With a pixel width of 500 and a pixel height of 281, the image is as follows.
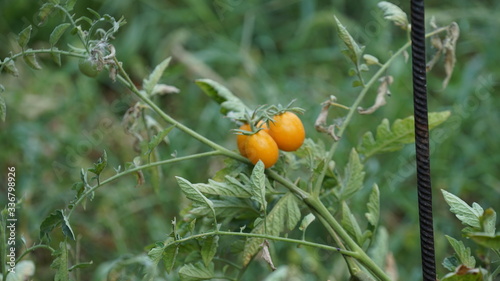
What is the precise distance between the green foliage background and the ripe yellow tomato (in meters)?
0.65

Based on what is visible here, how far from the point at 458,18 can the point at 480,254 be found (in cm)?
184

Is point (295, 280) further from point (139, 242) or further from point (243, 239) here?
point (139, 242)

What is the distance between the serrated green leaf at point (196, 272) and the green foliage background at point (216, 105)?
0.63 meters

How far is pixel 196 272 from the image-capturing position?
0.81 m

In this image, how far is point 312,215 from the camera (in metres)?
0.80

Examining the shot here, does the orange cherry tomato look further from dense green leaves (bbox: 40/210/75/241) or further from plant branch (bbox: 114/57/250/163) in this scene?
dense green leaves (bbox: 40/210/75/241)

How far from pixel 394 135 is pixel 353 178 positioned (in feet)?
0.26

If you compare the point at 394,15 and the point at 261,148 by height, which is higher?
the point at 394,15

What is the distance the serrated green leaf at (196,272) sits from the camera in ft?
2.62

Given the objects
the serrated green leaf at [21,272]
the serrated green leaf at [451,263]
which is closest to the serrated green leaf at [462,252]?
the serrated green leaf at [451,263]

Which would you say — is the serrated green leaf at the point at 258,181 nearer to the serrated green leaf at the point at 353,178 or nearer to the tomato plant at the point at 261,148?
the tomato plant at the point at 261,148

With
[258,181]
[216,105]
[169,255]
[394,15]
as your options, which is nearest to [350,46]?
[394,15]

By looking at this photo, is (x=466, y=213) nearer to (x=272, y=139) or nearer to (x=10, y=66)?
(x=272, y=139)

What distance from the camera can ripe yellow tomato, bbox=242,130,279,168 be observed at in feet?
2.56
